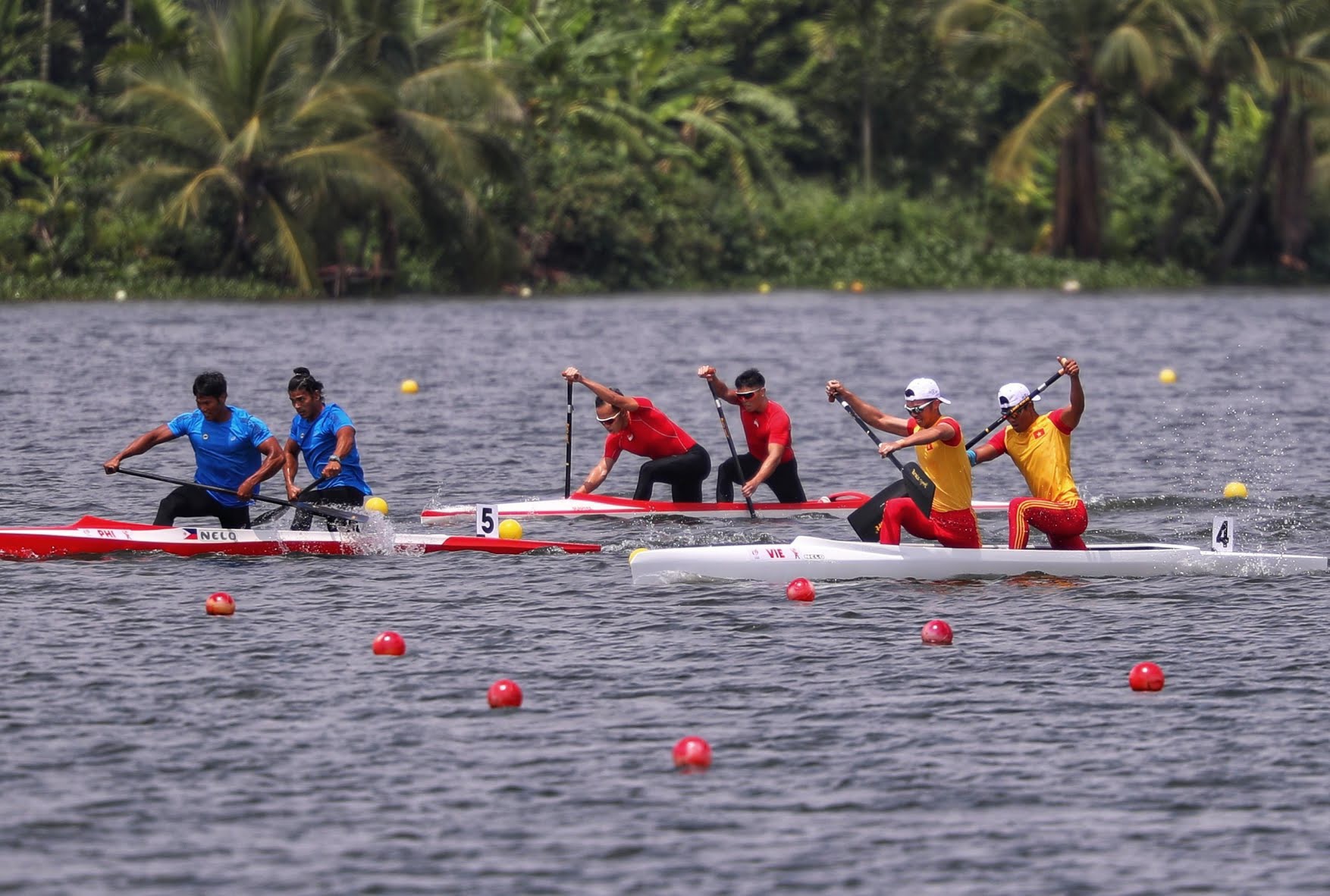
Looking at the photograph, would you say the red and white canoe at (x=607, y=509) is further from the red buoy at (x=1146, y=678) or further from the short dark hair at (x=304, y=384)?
the red buoy at (x=1146, y=678)

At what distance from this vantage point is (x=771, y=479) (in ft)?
61.8

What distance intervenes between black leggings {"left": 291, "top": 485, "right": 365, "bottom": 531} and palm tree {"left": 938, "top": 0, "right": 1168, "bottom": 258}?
38141mm

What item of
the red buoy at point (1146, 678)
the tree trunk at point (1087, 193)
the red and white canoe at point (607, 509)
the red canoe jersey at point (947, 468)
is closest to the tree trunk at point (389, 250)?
the tree trunk at point (1087, 193)

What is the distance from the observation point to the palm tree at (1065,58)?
5203cm

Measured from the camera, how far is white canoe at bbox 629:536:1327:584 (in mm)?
15406

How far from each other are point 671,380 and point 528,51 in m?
19.7

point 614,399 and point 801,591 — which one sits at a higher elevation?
point 614,399

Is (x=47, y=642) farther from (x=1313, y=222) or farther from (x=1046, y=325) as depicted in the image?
(x=1313, y=222)

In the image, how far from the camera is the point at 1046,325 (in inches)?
1748

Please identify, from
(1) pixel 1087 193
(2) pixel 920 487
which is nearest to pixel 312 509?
(2) pixel 920 487

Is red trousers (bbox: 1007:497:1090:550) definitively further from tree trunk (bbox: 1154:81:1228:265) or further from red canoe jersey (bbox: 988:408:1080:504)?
tree trunk (bbox: 1154:81:1228:265)

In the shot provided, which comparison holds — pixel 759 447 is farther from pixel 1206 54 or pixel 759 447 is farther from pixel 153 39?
pixel 1206 54

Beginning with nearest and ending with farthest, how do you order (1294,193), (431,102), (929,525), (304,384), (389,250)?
(929,525)
(304,384)
(431,102)
(389,250)
(1294,193)

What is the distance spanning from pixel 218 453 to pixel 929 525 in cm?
569
